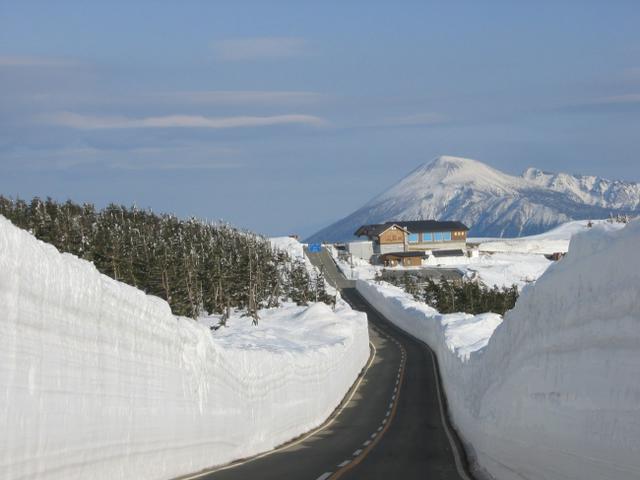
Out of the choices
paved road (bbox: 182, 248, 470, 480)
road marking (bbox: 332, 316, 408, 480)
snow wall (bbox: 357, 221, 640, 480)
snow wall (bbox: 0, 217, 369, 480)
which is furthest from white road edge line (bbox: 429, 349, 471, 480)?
snow wall (bbox: 0, 217, 369, 480)

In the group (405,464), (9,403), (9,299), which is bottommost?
(405,464)

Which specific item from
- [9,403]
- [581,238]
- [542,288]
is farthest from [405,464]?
[9,403]

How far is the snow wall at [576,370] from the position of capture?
502 inches

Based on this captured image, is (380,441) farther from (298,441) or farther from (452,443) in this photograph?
(298,441)

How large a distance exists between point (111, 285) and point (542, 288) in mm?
6945

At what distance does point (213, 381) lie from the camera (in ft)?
84.3

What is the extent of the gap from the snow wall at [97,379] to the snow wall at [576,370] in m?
6.73

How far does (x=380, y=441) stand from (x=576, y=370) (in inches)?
944

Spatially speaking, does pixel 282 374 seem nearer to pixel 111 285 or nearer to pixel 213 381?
pixel 213 381

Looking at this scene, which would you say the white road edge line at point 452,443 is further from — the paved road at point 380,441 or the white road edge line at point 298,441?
the white road edge line at point 298,441

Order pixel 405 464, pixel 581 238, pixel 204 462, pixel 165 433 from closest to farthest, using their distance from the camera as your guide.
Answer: pixel 581 238
pixel 165 433
pixel 204 462
pixel 405 464

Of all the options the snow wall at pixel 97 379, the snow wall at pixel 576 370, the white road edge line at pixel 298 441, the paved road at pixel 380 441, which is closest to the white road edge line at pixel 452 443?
the paved road at pixel 380 441

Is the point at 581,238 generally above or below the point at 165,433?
above

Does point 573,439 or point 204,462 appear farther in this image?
point 204,462
